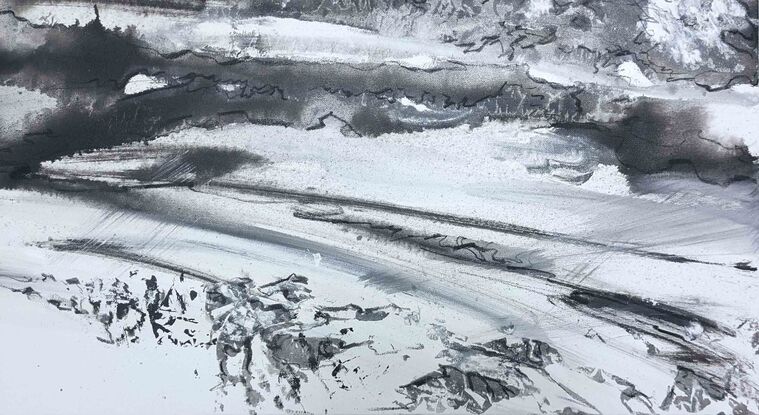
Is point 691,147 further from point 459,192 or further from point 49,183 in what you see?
point 49,183

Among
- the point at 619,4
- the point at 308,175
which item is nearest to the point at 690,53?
the point at 619,4

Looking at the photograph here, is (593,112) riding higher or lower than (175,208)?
higher

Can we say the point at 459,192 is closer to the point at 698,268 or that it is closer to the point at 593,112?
the point at 593,112

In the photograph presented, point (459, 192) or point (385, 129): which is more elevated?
point (385, 129)

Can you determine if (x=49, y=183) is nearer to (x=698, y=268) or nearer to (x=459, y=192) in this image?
(x=459, y=192)

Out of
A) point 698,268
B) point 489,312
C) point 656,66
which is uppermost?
point 656,66

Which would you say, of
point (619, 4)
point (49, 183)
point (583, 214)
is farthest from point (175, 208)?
point (619, 4)
